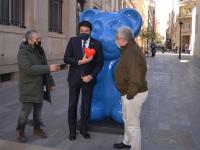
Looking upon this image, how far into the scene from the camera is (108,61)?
636cm

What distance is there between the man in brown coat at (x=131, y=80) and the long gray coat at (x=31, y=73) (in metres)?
Answer: 1.26

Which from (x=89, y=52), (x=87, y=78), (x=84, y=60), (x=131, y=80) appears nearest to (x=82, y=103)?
(x=87, y=78)

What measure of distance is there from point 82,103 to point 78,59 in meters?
0.72

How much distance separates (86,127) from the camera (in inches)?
236

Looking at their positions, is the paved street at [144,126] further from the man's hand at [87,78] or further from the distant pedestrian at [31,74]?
the man's hand at [87,78]

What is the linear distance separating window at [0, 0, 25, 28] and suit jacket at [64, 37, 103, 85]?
8129 mm

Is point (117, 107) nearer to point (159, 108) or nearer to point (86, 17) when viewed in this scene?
point (86, 17)

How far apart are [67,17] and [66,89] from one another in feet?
31.0

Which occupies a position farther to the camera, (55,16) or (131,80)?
(55,16)

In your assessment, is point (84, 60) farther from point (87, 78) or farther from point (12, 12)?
point (12, 12)

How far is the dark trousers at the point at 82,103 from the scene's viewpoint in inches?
227

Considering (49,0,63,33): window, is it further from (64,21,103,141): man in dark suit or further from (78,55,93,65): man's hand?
(78,55,93,65): man's hand

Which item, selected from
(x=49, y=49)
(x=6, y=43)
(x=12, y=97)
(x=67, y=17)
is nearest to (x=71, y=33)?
(x=67, y=17)

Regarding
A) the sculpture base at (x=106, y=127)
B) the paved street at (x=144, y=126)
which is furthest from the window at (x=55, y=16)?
the sculpture base at (x=106, y=127)
